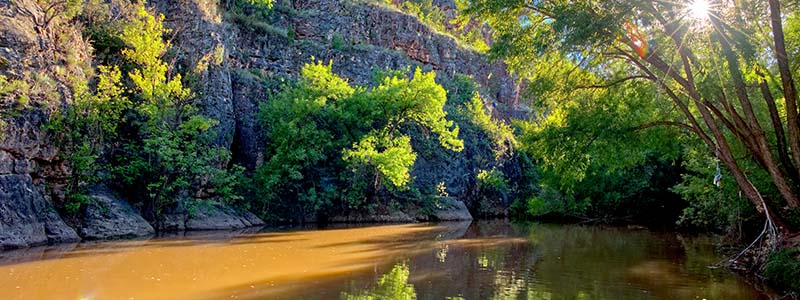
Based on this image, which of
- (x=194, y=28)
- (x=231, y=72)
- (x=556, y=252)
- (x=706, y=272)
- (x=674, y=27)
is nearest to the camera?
(x=674, y=27)

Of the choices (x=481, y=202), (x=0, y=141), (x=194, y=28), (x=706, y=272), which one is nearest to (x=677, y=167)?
(x=481, y=202)

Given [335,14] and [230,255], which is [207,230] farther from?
[335,14]

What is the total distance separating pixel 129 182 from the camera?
22.4 meters

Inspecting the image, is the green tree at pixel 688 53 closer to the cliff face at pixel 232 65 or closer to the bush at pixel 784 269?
the bush at pixel 784 269

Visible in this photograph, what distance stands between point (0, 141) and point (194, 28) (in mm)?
13318

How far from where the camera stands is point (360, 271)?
11.4 meters

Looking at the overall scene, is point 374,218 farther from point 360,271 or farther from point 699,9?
point 699,9

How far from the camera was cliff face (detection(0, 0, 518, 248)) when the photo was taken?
16875 mm

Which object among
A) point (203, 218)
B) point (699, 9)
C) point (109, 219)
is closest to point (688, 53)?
point (699, 9)

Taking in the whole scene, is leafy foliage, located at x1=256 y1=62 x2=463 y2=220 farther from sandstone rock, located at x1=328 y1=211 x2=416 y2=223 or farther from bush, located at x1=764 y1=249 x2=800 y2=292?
bush, located at x1=764 y1=249 x2=800 y2=292

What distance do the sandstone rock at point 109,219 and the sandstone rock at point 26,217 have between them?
3.25 feet

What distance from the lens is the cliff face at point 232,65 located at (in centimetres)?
1688

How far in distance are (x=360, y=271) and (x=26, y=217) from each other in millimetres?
11323

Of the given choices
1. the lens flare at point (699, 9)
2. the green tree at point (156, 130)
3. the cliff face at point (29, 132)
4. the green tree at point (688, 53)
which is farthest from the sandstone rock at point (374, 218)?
the lens flare at point (699, 9)
